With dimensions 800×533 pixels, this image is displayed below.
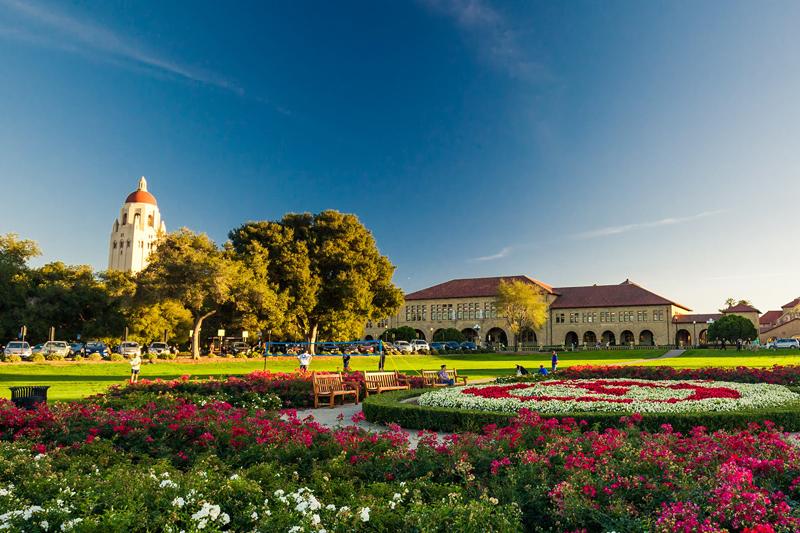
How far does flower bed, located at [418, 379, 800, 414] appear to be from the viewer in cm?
1117

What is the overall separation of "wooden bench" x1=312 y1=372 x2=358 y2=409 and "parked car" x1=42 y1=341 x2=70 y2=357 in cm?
2446

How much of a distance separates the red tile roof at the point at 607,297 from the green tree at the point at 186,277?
4569 cm

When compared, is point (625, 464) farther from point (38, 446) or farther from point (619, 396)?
point (619, 396)

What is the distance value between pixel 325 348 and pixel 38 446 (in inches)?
1737

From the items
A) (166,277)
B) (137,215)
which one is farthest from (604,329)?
(137,215)

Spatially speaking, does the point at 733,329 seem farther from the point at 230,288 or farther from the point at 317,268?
the point at 230,288

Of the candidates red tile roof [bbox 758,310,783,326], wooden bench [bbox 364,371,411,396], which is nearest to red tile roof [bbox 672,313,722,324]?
red tile roof [bbox 758,310,783,326]

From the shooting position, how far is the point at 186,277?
37.2 meters

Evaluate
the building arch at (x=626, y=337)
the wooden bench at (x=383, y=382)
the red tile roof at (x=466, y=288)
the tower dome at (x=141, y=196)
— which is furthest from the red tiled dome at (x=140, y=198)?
the wooden bench at (x=383, y=382)

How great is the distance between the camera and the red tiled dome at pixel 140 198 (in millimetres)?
122875

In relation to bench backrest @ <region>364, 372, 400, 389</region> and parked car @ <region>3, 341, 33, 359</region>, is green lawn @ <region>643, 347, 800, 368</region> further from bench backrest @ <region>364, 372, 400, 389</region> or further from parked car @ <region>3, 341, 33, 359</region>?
parked car @ <region>3, 341, 33, 359</region>

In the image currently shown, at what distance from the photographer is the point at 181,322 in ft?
175

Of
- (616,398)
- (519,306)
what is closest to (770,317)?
(519,306)

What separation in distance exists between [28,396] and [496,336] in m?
67.4
